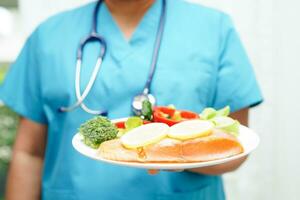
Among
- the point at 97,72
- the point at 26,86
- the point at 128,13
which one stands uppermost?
the point at 128,13

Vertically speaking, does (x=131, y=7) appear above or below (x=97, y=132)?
above

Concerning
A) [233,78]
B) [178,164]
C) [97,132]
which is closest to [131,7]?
[233,78]

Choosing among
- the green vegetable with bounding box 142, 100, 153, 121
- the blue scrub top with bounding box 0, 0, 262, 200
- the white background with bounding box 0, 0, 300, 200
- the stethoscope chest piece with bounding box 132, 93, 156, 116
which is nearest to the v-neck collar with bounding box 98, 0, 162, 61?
the blue scrub top with bounding box 0, 0, 262, 200

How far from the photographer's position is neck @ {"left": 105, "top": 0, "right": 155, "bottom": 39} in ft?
3.56

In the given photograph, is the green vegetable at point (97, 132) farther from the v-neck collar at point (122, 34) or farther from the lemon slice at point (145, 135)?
the v-neck collar at point (122, 34)

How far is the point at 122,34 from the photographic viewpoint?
108cm

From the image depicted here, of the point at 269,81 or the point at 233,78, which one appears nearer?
the point at 233,78

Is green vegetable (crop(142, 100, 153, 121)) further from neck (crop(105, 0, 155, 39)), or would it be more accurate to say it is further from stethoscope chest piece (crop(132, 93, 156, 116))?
neck (crop(105, 0, 155, 39))

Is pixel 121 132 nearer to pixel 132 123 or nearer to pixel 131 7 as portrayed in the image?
pixel 132 123

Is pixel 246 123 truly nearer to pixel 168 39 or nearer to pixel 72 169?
pixel 168 39

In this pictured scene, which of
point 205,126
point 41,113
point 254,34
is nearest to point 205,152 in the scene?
point 205,126

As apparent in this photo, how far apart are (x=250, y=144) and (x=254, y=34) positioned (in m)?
0.68

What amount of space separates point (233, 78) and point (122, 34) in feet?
0.93

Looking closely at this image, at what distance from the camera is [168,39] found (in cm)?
105
